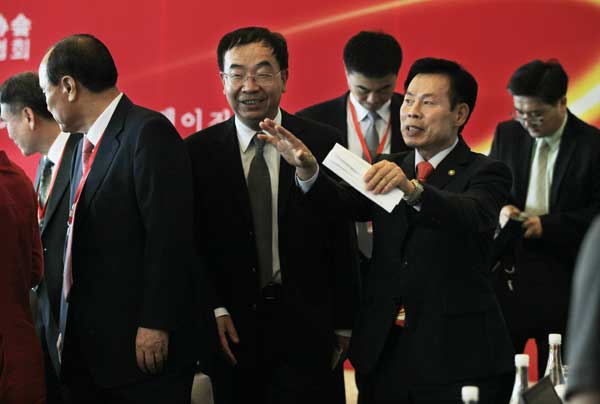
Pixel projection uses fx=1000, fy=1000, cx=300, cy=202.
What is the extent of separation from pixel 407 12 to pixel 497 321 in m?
3.31

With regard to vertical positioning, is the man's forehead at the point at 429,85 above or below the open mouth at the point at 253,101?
below

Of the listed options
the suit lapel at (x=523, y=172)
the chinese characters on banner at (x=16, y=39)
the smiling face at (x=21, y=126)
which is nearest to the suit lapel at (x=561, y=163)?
the suit lapel at (x=523, y=172)

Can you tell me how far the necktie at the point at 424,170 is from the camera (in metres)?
2.86

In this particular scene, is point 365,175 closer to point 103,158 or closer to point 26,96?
point 103,158

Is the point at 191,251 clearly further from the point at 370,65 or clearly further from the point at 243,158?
the point at 370,65

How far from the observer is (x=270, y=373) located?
320 cm

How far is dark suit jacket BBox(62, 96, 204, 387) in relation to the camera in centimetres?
288

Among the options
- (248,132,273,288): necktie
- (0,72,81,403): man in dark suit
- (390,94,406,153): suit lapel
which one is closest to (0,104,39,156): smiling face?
(0,72,81,403): man in dark suit

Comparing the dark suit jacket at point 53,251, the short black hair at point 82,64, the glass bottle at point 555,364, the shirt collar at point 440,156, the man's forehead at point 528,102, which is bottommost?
the glass bottle at point 555,364

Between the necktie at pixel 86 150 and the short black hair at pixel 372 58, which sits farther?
the short black hair at pixel 372 58

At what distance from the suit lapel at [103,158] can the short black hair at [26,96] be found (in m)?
1.11

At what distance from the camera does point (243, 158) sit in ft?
10.8

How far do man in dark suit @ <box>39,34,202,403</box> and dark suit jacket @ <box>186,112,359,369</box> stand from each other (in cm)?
26

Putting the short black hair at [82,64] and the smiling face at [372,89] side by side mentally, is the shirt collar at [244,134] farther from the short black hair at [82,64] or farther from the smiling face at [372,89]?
the smiling face at [372,89]
